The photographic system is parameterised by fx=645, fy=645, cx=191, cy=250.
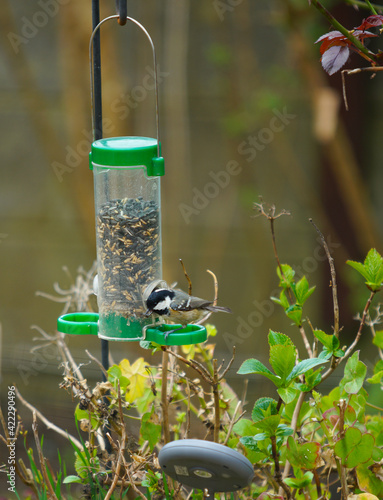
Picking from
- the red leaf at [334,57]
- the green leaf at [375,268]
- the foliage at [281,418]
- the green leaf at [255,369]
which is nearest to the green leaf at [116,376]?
the foliage at [281,418]

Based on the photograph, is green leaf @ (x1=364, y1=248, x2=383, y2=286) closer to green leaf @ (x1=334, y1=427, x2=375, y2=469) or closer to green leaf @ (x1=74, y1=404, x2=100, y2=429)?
green leaf @ (x1=334, y1=427, x2=375, y2=469)

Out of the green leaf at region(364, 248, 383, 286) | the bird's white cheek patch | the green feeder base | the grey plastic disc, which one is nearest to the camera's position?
the grey plastic disc

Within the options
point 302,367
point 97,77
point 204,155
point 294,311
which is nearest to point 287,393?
point 302,367

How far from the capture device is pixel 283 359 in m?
1.25

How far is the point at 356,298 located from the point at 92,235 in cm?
179

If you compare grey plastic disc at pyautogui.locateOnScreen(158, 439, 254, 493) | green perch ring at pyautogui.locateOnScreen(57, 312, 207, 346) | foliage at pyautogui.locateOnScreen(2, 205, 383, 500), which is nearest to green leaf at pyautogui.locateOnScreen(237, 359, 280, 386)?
foliage at pyautogui.locateOnScreen(2, 205, 383, 500)

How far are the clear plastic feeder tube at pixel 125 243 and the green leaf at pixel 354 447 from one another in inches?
26.1

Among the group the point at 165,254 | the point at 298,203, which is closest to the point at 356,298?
the point at 298,203

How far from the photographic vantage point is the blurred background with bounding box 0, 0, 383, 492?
408 cm

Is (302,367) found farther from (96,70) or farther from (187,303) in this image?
(96,70)

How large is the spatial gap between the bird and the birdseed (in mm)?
108

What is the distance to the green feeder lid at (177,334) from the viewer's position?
149 centimetres

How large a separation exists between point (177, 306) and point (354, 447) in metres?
0.55

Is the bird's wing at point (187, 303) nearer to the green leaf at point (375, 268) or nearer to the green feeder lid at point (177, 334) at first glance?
the green feeder lid at point (177, 334)
